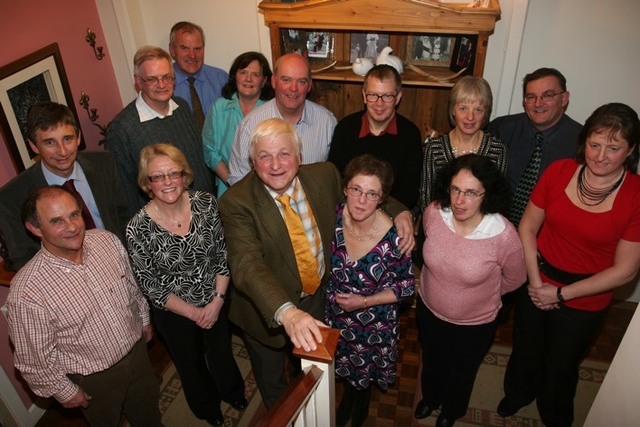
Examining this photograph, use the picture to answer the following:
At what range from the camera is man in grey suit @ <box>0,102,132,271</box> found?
7.72ft

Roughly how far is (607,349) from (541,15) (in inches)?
89.8

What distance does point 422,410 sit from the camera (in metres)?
2.89

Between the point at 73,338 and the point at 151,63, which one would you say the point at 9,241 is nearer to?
the point at 73,338

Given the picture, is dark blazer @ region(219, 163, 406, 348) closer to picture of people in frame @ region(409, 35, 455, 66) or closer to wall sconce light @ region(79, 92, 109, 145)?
picture of people in frame @ region(409, 35, 455, 66)

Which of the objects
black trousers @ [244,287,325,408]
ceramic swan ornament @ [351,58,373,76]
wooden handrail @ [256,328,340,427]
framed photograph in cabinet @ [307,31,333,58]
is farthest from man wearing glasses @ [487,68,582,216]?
wooden handrail @ [256,328,340,427]

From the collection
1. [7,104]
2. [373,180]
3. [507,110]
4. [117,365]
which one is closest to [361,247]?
[373,180]

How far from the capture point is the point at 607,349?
11.0 feet

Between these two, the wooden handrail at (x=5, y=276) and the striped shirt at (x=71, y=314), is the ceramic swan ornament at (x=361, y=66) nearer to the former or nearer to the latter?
the striped shirt at (x=71, y=314)

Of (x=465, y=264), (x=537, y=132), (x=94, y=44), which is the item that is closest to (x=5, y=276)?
(x=94, y=44)

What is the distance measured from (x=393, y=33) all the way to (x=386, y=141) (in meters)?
1.08

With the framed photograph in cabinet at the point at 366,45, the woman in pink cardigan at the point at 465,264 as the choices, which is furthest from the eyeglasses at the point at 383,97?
the framed photograph in cabinet at the point at 366,45

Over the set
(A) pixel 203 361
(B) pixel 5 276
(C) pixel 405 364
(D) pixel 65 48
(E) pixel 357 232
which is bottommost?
(C) pixel 405 364

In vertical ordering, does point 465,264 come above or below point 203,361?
above

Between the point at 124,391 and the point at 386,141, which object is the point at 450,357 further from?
the point at 124,391
